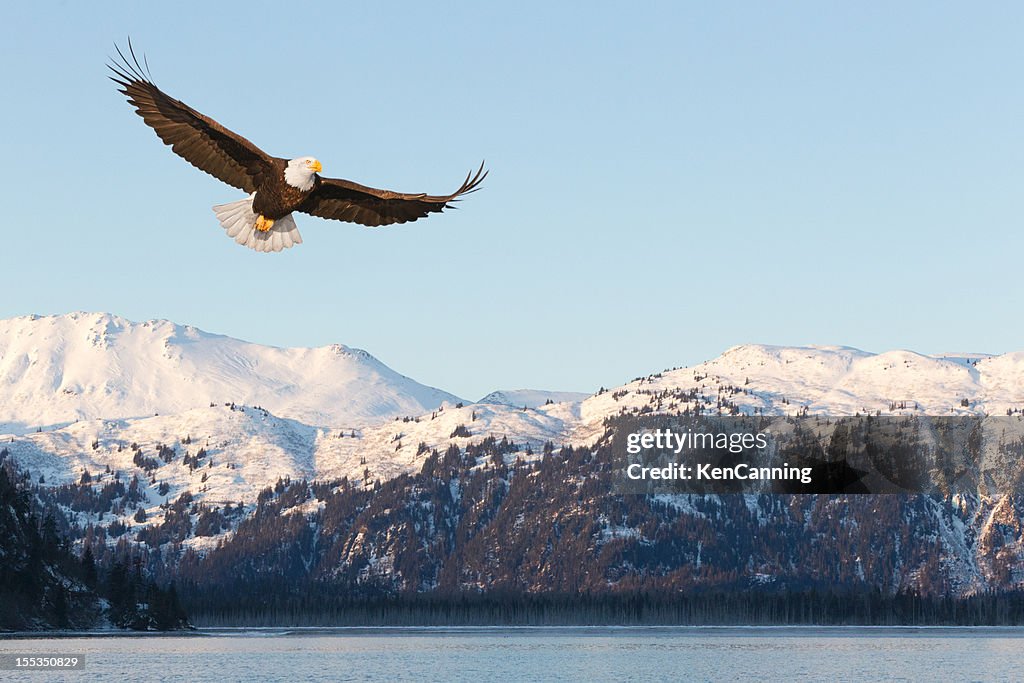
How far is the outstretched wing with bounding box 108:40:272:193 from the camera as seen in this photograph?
31.1 metres

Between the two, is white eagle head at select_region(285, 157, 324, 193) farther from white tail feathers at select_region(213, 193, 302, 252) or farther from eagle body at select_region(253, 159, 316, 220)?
white tail feathers at select_region(213, 193, 302, 252)

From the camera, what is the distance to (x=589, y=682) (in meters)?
157

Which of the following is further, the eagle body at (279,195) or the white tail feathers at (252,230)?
the white tail feathers at (252,230)

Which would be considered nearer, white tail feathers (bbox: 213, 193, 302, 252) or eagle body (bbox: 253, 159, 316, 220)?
eagle body (bbox: 253, 159, 316, 220)

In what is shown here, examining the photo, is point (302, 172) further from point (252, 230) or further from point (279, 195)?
point (252, 230)

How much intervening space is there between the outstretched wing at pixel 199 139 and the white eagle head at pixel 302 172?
828 millimetres

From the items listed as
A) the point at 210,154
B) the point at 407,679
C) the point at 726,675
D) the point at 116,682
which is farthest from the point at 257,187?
the point at 726,675

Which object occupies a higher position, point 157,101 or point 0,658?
point 157,101

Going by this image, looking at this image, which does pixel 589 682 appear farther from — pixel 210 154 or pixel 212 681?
pixel 210 154

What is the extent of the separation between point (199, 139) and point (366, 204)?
148 inches

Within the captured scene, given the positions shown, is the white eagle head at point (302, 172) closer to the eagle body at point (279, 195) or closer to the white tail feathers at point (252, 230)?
the eagle body at point (279, 195)

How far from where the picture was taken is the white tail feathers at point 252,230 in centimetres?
3123

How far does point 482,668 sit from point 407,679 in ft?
73.0

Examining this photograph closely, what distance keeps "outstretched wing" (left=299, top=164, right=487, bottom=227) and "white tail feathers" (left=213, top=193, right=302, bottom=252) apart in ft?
2.77
